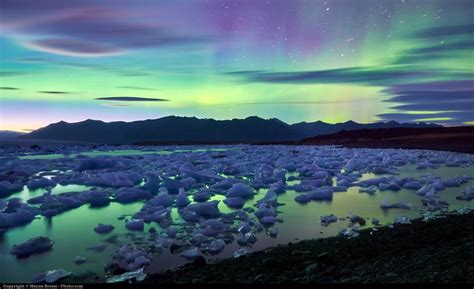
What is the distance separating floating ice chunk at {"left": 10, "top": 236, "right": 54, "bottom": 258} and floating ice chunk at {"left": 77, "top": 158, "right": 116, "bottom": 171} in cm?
1049

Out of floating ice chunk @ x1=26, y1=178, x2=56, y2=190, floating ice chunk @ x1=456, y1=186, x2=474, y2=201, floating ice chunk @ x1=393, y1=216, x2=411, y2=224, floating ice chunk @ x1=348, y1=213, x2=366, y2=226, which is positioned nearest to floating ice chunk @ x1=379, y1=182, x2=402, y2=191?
floating ice chunk @ x1=456, y1=186, x2=474, y2=201

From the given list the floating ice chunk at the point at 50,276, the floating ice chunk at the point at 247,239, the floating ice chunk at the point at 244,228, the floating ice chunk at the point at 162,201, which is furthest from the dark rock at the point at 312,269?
the floating ice chunk at the point at 162,201

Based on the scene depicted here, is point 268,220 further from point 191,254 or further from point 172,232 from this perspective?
point 191,254

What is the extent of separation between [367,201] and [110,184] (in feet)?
24.0

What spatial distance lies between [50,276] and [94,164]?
12.8 metres

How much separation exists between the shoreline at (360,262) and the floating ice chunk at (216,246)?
517 millimetres

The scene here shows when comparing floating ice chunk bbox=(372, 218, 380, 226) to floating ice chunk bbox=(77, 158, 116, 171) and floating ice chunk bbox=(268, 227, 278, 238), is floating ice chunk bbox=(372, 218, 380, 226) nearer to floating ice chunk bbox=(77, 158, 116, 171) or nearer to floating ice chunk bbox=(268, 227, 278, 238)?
floating ice chunk bbox=(268, 227, 278, 238)

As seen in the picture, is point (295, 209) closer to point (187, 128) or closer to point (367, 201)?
point (367, 201)

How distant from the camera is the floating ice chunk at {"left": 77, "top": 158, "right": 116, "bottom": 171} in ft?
52.4

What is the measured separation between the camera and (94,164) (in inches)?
653

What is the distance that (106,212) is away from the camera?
27.4ft

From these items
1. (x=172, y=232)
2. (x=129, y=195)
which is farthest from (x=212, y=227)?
(x=129, y=195)

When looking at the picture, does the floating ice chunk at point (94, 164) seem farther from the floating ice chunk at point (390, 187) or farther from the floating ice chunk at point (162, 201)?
the floating ice chunk at point (390, 187)

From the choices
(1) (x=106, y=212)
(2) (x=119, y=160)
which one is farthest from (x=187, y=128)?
(1) (x=106, y=212)
